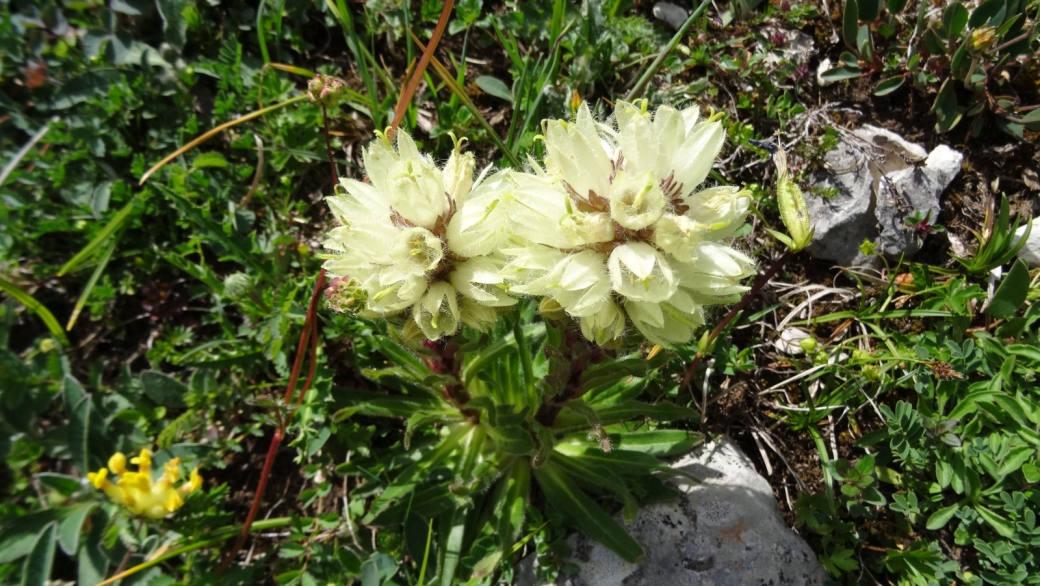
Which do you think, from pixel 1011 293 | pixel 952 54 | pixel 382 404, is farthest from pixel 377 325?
pixel 952 54

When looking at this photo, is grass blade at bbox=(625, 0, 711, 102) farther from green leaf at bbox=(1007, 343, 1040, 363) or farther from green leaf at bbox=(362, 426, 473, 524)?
green leaf at bbox=(1007, 343, 1040, 363)

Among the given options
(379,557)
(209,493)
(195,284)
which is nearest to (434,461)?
(379,557)

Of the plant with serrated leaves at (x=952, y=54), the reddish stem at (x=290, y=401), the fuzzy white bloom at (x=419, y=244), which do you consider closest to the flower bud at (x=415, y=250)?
the fuzzy white bloom at (x=419, y=244)

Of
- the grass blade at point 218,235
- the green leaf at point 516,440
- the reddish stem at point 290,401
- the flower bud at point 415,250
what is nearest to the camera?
the flower bud at point 415,250

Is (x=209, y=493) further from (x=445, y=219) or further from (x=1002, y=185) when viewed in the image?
(x=1002, y=185)

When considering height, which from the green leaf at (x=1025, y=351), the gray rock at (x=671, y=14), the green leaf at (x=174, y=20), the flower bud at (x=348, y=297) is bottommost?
the green leaf at (x=1025, y=351)

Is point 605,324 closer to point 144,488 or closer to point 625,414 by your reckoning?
point 625,414

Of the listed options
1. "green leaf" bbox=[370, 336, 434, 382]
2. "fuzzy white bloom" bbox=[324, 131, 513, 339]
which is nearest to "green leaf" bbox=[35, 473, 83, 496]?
"green leaf" bbox=[370, 336, 434, 382]

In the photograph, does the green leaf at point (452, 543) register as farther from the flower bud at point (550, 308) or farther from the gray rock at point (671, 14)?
the gray rock at point (671, 14)
